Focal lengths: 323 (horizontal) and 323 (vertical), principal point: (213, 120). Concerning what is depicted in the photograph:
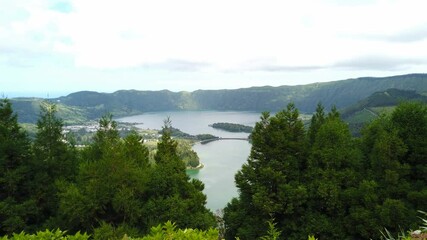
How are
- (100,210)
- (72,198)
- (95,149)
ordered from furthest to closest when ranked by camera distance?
1. (95,149)
2. (100,210)
3. (72,198)

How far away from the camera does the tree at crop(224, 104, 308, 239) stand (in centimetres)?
2109

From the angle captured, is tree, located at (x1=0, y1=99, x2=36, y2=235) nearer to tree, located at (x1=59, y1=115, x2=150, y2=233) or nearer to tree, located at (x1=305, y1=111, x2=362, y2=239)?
tree, located at (x1=59, y1=115, x2=150, y2=233)

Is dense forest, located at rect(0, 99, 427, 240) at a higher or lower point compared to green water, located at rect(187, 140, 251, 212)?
higher

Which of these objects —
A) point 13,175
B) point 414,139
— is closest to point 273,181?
point 414,139

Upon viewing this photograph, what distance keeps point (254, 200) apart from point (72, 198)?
1134 cm

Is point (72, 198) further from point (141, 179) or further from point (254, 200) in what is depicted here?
point (254, 200)

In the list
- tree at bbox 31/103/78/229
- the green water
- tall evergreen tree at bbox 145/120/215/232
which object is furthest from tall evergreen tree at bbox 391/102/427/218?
the green water

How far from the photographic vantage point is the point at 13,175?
21.6 m

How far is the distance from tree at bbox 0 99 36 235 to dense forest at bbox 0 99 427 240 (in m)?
0.06

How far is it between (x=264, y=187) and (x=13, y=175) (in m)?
16.8

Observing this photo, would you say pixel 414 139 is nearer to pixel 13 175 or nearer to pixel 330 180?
pixel 330 180

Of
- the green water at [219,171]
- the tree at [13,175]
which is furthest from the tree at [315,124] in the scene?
the green water at [219,171]

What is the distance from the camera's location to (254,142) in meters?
23.3

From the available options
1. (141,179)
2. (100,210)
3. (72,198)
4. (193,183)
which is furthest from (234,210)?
(72,198)
